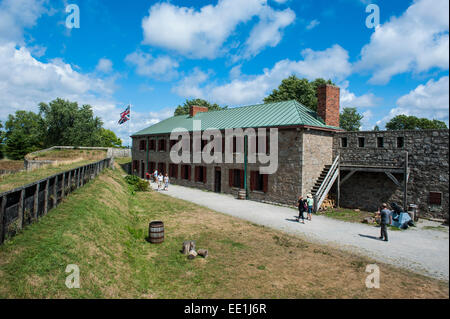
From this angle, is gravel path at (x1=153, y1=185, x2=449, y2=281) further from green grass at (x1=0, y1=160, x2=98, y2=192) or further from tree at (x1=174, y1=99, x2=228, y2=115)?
tree at (x1=174, y1=99, x2=228, y2=115)

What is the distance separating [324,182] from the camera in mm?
17875

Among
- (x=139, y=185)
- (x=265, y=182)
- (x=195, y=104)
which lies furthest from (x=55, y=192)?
Result: (x=195, y=104)

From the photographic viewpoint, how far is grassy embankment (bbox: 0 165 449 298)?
6.23 m

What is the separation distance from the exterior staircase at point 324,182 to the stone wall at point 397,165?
111cm

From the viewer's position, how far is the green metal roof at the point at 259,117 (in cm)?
1938

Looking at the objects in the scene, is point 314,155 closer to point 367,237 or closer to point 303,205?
point 303,205

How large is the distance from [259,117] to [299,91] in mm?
20504

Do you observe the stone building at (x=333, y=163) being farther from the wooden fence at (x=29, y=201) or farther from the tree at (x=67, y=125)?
the tree at (x=67, y=125)

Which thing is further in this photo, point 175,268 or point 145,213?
point 145,213

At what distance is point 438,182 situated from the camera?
1570 centimetres

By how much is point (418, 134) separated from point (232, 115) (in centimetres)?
1453

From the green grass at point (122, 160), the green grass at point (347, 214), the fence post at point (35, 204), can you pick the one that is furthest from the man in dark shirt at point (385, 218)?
the green grass at point (122, 160)
